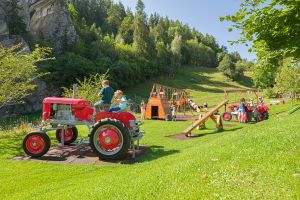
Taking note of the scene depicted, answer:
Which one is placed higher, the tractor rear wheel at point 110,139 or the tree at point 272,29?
the tree at point 272,29

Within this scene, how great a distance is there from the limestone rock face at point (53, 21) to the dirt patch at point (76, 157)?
200ft

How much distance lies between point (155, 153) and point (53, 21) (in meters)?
65.8

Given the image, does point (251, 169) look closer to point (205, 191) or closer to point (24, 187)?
point (205, 191)

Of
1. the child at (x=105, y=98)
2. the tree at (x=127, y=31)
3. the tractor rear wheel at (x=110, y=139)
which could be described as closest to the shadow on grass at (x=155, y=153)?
the tractor rear wheel at (x=110, y=139)

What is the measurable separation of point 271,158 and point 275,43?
316 centimetres

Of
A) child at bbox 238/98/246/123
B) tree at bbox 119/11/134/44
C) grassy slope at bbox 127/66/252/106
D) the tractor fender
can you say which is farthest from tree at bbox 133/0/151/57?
the tractor fender

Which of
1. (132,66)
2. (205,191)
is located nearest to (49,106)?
(205,191)

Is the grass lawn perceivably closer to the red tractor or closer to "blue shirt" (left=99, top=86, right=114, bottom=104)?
the red tractor

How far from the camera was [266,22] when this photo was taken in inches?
298

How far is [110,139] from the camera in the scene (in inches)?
380

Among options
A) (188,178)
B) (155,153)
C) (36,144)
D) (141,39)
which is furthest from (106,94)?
(141,39)

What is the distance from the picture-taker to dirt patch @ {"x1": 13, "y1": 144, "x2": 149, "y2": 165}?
9.34 meters

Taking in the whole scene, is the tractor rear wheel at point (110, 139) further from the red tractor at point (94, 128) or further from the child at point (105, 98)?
the child at point (105, 98)

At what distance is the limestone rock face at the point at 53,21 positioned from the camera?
68750mm
